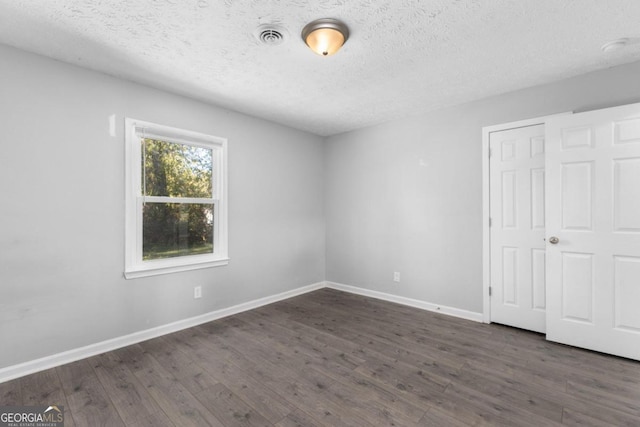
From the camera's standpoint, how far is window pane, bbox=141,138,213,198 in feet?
9.81

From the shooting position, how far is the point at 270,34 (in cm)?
207

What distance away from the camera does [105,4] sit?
1.79 metres

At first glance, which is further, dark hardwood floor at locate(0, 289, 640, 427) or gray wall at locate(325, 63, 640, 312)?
gray wall at locate(325, 63, 640, 312)

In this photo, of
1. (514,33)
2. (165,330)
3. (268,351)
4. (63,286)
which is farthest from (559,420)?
(63,286)

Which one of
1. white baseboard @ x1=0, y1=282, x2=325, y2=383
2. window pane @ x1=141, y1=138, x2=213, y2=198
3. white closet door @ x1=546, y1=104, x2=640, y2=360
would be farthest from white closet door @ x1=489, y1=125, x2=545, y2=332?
window pane @ x1=141, y1=138, x2=213, y2=198

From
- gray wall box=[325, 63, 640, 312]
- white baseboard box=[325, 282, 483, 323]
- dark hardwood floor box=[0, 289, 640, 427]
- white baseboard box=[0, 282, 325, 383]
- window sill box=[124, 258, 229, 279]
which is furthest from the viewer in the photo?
white baseboard box=[325, 282, 483, 323]

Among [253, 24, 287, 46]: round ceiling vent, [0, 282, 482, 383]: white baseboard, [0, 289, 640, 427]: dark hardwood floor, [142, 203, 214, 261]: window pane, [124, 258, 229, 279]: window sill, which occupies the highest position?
[253, 24, 287, 46]: round ceiling vent

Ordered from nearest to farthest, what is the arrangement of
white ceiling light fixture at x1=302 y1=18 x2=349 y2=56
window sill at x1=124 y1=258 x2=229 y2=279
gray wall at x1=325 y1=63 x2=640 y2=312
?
1. white ceiling light fixture at x1=302 y1=18 x2=349 y2=56
2. window sill at x1=124 y1=258 x2=229 y2=279
3. gray wall at x1=325 y1=63 x2=640 y2=312

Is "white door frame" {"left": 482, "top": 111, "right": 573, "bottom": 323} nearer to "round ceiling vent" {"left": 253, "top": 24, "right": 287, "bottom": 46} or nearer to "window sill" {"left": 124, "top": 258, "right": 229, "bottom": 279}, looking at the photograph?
"round ceiling vent" {"left": 253, "top": 24, "right": 287, "bottom": 46}

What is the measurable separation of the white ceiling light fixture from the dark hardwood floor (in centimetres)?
251

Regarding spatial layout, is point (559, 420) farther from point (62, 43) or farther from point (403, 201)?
point (62, 43)

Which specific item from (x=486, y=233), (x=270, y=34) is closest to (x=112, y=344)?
(x=270, y=34)

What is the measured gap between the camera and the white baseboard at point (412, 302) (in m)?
3.39

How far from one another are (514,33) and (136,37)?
9.26 ft
